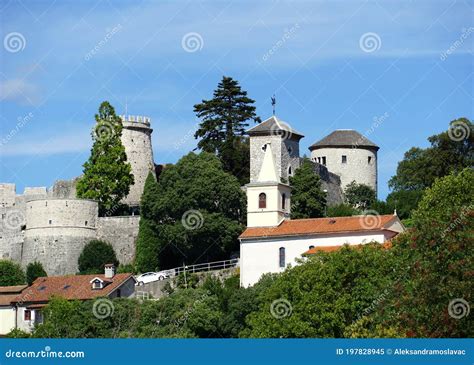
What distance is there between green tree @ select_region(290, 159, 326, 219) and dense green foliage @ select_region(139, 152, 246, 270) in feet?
9.43

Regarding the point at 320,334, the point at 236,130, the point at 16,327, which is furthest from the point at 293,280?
the point at 236,130

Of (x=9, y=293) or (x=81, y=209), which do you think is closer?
(x=9, y=293)

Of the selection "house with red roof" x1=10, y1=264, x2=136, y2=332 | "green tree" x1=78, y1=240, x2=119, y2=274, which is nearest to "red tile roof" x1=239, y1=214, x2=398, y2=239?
"house with red roof" x1=10, y1=264, x2=136, y2=332

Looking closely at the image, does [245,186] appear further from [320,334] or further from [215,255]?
[320,334]

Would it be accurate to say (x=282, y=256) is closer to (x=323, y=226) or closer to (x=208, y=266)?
(x=323, y=226)

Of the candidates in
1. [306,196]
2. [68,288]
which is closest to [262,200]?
[306,196]

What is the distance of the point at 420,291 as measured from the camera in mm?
44969

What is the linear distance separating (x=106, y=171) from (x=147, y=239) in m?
6.08

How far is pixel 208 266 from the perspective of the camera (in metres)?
74.4

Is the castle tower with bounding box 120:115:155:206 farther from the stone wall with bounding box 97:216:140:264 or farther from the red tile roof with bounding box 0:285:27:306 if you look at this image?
the red tile roof with bounding box 0:285:27:306

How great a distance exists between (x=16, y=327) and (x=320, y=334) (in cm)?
2110

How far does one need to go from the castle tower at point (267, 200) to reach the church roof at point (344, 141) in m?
16.4

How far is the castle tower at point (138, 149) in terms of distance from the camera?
3369 inches

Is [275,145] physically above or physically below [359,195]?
above
